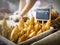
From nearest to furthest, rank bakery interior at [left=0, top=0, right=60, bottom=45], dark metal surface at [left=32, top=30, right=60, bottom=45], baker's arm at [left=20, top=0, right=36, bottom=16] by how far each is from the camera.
Answer: dark metal surface at [left=32, top=30, right=60, bottom=45] < bakery interior at [left=0, top=0, right=60, bottom=45] < baker's arm at [left=20, top=0, right=36, bottom=16]

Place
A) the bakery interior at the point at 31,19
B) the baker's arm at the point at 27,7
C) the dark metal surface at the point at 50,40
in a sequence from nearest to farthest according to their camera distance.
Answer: the dark metal surface at the point at 50,40 < the bakery interior at the point at 31,19 < the baker's arm at the point at 27,7

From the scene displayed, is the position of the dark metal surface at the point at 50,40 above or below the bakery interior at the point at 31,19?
below

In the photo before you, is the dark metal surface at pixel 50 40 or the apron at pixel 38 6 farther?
the apron at pixel 38 6

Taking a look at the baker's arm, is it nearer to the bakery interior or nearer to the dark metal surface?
the bakery interior

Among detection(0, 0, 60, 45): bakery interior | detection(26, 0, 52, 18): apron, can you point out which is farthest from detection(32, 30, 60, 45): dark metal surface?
detection(26, 0, 52, 18): apron

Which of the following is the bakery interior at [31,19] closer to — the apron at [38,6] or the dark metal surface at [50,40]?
the apron at [38,6]

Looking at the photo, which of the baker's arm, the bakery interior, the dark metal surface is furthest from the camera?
the baker's arm

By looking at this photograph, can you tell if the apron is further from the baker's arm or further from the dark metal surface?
the dark metal surface

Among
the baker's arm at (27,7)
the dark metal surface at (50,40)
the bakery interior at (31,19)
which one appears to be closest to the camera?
the dark metal surface at (50,40)

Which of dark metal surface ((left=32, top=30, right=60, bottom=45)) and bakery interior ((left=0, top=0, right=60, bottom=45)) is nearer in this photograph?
dark metal surface ((left=32, top=30, right=60, bottom=45))

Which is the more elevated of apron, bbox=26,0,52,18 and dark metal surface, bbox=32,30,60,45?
apron, bbox=26,0,52,18

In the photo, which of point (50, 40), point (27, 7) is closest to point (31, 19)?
point (27, 7)

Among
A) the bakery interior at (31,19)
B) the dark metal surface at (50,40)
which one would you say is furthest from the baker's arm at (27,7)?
the dark metal surface at (50,40)

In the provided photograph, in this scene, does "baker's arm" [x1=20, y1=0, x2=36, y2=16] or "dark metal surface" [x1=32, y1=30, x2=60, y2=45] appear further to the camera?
"baker's arm" [x1=20, y1=0, x2=36, y2=16]
